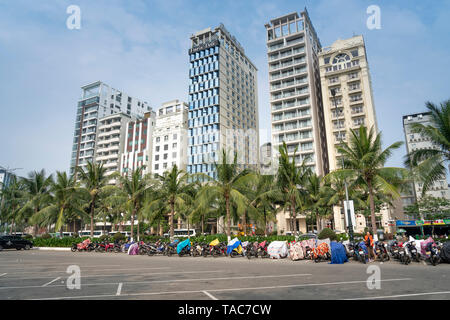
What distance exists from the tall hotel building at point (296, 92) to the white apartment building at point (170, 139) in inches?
1024

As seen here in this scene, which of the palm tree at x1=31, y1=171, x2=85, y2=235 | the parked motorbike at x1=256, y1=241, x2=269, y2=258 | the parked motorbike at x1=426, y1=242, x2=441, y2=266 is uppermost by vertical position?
the palm tree at x1=31, y1=171, x2=85, y2=235

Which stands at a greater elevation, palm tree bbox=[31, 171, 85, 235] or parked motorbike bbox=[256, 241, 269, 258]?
palm tree bbox=[31, 171, 85, 235]

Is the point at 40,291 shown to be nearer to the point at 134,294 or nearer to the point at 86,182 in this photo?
the point at 134,294

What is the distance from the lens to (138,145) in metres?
81.6

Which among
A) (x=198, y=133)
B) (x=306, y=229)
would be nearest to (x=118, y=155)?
(x=198, y=133)

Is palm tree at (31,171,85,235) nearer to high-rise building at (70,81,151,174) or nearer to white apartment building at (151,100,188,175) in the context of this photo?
white apartment building at (151,100,188,175)

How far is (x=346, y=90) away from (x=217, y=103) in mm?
31625

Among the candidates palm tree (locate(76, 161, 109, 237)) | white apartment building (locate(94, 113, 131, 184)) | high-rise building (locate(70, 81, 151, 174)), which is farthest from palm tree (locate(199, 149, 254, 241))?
high-rise building (locate(70, 81, 151, 174))

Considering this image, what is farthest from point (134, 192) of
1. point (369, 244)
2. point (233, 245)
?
point (369, 244)

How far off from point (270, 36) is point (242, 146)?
98.4ft

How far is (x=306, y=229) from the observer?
188 ft

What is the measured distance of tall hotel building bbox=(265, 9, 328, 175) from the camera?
193 ft

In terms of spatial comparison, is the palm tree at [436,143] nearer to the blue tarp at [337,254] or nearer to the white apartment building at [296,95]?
A: the blue tarp at [337,254]

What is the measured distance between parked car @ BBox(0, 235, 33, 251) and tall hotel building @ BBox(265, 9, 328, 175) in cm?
4328
